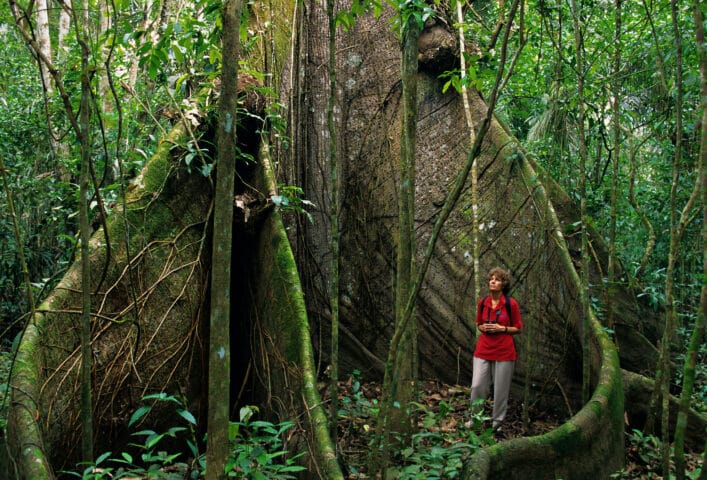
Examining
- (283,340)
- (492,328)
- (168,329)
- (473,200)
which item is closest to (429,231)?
(473,200)

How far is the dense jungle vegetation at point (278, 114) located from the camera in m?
3.76

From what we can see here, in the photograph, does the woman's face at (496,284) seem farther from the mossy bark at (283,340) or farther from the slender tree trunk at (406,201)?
the mossy bark at (283,340)

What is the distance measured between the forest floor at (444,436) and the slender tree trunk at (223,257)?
4.02ft

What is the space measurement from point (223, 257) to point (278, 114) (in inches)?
104

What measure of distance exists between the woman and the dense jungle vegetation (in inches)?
32.0

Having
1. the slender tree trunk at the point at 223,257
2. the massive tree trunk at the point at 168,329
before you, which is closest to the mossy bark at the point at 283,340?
the massive tree trunk at the point at 168,329

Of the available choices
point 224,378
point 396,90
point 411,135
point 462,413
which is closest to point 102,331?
point 224,378

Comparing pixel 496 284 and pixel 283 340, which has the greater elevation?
pixel 496 284

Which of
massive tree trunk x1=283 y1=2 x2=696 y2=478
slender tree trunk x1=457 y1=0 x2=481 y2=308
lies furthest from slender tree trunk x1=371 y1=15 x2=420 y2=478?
massive tree trunk x1=283 y1=2 x2=696 y2=478

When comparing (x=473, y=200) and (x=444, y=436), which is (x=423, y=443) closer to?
(x=444, y=436)

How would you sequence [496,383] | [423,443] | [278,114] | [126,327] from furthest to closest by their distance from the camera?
[278,114], [496,383], [423,443], [126,327]

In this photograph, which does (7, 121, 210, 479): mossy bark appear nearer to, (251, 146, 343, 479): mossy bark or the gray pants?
(251, 146, 343, 479): mossy bark

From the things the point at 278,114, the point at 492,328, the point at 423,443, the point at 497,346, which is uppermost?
the point at 278,114

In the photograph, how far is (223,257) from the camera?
2012 millimetres
